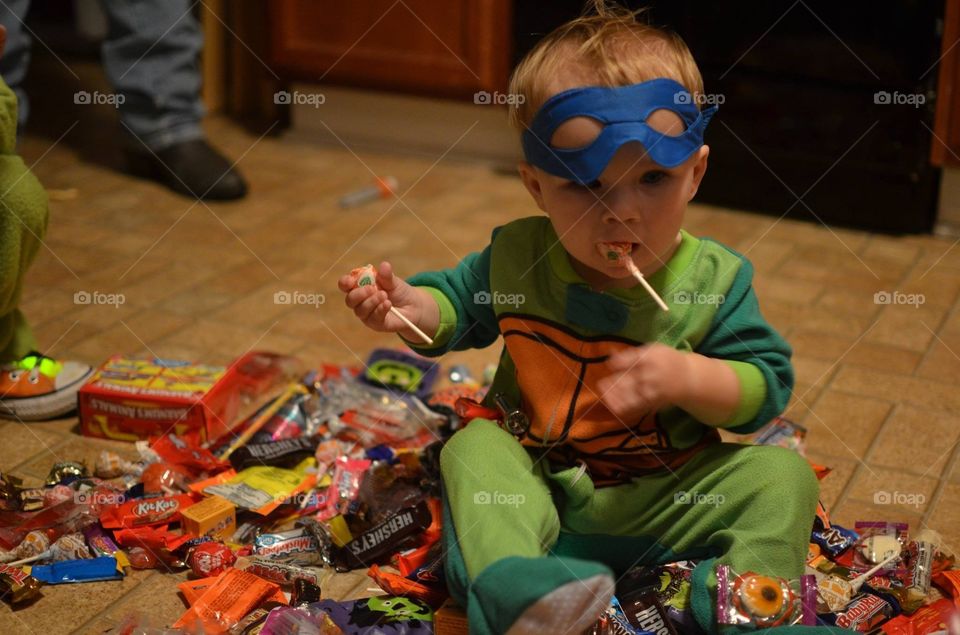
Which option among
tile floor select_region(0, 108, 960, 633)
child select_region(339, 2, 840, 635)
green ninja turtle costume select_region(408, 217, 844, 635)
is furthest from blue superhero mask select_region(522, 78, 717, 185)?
tile floor select_region(0, 108, 960, 633)

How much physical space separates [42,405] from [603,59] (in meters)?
1.04

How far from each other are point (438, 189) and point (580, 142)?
5.36 ft

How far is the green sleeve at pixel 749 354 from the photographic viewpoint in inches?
46.3

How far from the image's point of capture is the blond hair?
3.78 feet

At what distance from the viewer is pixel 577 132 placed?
1.14 metres

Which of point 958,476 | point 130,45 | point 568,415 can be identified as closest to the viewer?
point 568,415

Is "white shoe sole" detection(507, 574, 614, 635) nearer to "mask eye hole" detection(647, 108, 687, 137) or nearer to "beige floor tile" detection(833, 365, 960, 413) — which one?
"mask eye hole" detection(647, 108, 687, 137)

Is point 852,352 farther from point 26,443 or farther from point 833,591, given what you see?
point 26,443

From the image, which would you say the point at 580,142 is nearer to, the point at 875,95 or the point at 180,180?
the point at 875,95

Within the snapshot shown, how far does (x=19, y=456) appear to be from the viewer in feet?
5.23

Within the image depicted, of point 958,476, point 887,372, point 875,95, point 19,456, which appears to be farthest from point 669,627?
point 875,95

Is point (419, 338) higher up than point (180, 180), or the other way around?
point (419, 338)

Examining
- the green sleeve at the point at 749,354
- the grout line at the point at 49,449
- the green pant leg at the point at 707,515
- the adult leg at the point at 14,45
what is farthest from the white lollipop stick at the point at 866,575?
the adult leg at the point at 14,45

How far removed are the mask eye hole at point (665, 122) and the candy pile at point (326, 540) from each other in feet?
1.21
